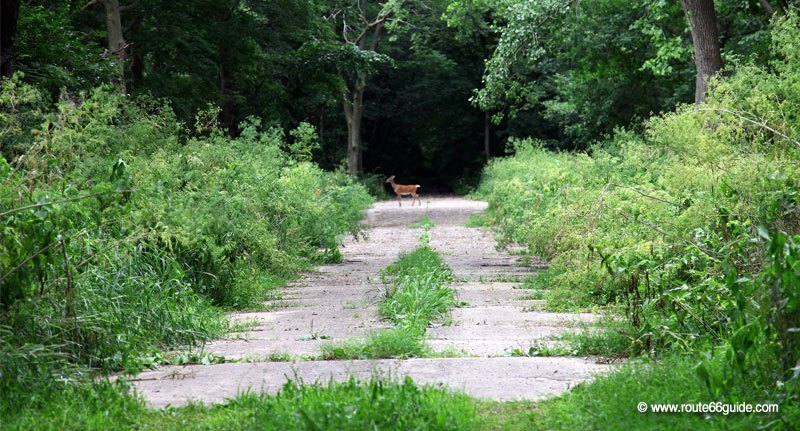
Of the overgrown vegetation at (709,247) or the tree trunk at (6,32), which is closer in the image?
the overgrown vegetation at (709,247)

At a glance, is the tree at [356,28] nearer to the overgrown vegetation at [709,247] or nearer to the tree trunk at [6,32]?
the tree trunk at [6,32]

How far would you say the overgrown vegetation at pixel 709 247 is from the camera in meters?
4.35

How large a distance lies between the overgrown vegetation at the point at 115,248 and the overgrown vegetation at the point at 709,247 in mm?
3225

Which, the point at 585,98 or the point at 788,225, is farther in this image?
the point at 585,98

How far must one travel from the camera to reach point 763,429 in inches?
155

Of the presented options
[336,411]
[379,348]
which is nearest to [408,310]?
[379,348]

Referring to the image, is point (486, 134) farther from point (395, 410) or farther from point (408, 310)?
point (395, 410)

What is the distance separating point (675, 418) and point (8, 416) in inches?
132

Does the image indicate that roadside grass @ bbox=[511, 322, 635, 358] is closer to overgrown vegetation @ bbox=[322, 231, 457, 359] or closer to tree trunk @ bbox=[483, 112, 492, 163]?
overgrown vegetation @ bbox=[322, 231, 457, 359]

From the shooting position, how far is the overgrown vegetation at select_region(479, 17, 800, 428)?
435 cm

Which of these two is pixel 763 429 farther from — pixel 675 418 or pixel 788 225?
pixel 788 225

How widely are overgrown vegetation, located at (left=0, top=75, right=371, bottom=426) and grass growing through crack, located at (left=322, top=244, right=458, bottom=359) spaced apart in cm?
139

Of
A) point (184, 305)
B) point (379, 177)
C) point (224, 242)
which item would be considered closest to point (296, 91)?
point (379, 177)

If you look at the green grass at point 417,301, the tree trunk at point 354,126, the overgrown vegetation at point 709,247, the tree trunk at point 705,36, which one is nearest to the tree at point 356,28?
the tree trunk at point 354,126
